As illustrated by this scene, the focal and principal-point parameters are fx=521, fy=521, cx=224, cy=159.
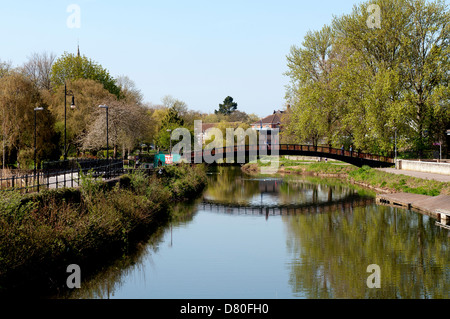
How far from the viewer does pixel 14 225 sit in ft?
58.3

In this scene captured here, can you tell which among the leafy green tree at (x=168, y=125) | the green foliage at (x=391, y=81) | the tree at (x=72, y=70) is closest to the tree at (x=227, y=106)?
the leafy green tree at (x=168, y=125)

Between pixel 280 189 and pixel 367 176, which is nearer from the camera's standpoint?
pixel 280 189

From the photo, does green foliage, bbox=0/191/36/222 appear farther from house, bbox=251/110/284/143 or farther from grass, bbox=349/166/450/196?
house, bbox=251/110/284/143

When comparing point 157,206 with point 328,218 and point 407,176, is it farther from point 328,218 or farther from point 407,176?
point 407,176

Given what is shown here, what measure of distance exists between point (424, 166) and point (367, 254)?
28153mm

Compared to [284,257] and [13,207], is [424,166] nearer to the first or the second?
[284,257]

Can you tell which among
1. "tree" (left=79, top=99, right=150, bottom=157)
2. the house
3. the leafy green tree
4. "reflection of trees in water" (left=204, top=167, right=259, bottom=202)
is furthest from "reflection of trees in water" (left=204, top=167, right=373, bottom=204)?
the house

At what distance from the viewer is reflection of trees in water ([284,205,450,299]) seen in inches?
762

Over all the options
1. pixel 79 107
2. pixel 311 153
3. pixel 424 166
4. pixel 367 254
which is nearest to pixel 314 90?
pixel 311 153

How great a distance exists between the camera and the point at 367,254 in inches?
968

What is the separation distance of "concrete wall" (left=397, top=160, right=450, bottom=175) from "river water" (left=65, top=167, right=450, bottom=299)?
33.1 feet

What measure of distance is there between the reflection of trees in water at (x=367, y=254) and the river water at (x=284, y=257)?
0.04 m
